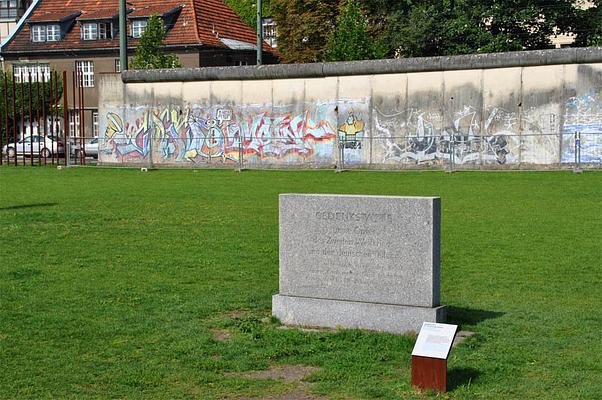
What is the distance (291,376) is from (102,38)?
225ft

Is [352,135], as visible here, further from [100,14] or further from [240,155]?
[100,14]

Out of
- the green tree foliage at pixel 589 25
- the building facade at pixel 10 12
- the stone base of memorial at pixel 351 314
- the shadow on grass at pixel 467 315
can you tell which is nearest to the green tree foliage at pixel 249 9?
the building facade at pixel 10 12

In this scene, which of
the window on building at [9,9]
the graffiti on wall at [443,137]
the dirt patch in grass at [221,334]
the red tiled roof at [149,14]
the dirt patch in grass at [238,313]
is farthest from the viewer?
the window on building at [9,9]

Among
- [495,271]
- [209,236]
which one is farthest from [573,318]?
[209,236]

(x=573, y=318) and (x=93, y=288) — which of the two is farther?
(x=93, y=288)

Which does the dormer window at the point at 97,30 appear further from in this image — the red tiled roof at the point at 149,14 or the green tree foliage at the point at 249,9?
the green tree foliage at the point at 249,9

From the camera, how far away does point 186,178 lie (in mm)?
31078

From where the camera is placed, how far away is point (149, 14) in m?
72.2

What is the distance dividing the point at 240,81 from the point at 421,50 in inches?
920

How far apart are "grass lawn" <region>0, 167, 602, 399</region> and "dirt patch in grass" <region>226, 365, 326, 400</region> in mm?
65

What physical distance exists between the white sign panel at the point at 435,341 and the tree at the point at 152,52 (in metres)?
48.9

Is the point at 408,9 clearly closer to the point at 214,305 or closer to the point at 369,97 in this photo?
the point at 369,97

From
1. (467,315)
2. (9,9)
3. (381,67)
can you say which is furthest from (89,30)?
(467,315)

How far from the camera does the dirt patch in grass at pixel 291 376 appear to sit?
748 centimetres
